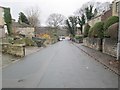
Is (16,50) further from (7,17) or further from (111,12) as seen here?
(7,17)

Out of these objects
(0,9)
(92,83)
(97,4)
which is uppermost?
(97,4)

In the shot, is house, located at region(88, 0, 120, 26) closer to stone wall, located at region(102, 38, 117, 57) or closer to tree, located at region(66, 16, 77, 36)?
stone wall, located at region(102, 38, 117, 57)

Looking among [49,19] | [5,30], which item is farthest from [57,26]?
[5,30]

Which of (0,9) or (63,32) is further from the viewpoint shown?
(63,32)

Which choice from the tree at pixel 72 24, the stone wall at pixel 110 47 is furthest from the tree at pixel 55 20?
the stone wall at pixel 110 47

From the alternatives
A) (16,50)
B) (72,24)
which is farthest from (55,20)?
(16,50)

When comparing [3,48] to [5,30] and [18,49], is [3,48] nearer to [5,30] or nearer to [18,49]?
Result: [18,49]

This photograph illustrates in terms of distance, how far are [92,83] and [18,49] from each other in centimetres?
1578

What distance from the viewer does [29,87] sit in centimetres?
894

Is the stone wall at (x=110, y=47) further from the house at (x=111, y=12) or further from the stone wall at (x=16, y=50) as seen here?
the house at (x=111, y=12)

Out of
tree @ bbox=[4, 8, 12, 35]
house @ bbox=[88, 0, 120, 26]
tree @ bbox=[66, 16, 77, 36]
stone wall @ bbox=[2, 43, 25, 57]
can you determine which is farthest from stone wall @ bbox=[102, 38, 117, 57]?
tree @ bbox=[66, 16, 77, 36]

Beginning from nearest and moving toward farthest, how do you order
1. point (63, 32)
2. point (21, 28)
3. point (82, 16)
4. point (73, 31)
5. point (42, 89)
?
point (42, 89)
point (21, 28)
point (82, 16)
point (73, 31)
point (63, 32)

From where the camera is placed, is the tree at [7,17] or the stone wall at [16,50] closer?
the stone wall at [16,50]

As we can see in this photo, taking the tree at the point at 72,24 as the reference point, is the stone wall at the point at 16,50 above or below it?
below
